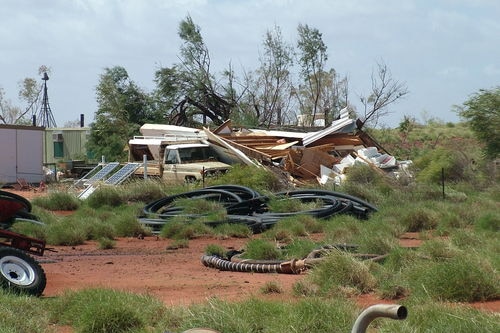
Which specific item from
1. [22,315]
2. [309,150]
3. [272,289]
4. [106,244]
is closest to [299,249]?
[272,289]

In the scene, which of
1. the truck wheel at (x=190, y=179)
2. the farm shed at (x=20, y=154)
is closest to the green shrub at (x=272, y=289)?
the truck wheel at (x=190, y=179)

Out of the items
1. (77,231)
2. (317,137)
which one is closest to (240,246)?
(77,231)

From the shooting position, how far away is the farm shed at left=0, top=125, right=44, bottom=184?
131ft

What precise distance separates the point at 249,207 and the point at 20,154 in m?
21.8

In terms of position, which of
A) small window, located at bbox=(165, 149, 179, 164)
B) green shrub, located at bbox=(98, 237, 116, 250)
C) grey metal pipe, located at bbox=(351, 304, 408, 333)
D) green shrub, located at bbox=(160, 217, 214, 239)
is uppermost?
small window, located at bbox=(165, 149, 179, 164)

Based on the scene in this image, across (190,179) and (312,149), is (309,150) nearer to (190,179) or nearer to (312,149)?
(312,149)

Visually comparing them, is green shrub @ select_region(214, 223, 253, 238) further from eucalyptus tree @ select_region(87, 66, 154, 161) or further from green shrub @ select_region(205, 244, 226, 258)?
eucalyptus tree @ select_region(87, 66, 154, 161)

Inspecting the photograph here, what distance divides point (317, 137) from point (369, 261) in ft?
69.1

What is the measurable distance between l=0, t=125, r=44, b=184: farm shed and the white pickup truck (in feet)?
29.9

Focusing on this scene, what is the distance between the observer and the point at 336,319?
309 inches

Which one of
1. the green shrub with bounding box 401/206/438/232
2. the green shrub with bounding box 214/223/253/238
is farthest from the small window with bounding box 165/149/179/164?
the green shrub with bounding box 401/206/438/232

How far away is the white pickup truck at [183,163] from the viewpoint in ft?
101

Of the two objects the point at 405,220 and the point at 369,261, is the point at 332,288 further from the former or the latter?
the point at 405,220

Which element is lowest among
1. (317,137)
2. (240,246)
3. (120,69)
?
(240,246)
